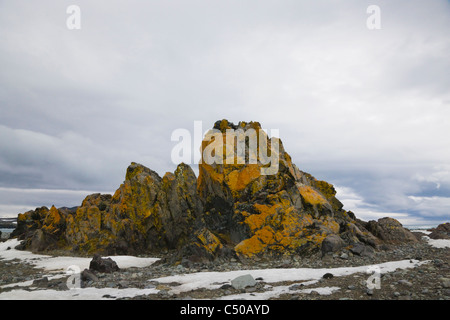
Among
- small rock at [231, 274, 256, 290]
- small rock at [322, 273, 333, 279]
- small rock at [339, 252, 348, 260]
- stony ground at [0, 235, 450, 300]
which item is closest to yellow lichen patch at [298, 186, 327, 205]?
small rock at [339, 252, 348, 260]

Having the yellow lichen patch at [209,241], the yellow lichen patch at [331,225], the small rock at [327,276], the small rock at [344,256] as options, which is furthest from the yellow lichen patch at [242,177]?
the small rock at [327,276]

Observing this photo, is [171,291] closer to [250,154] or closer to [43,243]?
[250,154]

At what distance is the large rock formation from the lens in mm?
24922

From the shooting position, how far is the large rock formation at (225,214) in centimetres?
2492

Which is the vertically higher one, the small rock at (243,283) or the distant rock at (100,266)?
the small rock at (243,283)

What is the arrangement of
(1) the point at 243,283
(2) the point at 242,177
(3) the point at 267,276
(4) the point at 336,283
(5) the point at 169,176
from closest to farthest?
(4) the point at 336,283 < (1) the point at 243,283 < (3) the point at 267,276 < (2) the point at 242,177 < (5) the point at 169,176

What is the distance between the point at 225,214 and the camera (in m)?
28.7

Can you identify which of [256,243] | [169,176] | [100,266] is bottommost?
[100,266]

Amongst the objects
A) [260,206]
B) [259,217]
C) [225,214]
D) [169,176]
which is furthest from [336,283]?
[169,176]

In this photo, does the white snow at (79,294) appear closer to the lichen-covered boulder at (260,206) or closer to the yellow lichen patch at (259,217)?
the lichen-covered boulder at (260,206)

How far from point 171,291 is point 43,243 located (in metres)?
39.4

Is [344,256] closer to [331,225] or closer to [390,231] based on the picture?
[331,225]
